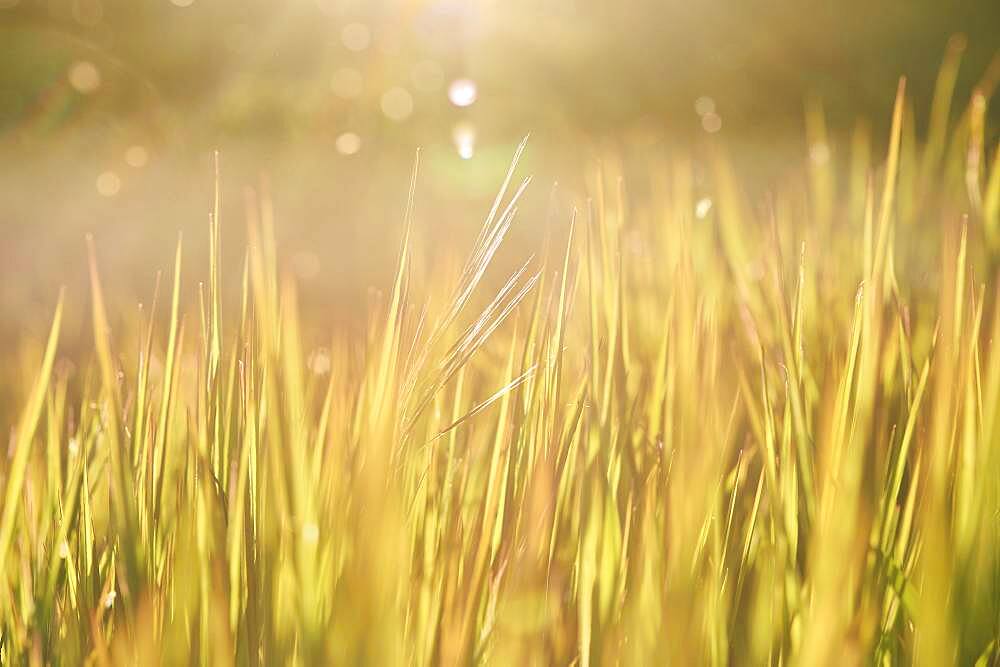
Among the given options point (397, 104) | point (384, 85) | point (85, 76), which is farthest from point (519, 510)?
point (85, 76)

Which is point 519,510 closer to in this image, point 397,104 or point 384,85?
Result: point 397,104

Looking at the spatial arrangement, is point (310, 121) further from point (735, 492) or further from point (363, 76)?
point (735, 492)

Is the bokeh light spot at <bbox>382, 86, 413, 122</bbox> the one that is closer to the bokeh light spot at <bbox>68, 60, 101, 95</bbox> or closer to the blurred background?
the blurred background

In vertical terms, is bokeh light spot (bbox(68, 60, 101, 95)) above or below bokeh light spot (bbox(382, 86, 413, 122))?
above

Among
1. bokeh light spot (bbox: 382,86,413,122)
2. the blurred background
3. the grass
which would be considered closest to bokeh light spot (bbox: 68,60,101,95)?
the blurred background

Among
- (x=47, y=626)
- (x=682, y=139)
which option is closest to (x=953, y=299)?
(x=47, y=626)

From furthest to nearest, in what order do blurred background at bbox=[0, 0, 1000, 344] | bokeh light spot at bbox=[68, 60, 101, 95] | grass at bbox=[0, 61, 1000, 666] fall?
bokeh light spot at bbox=[68, 60, 101, 95]
blurred background at bbox=[0, 0, 1000, 344]
grass at bbox=[0, 61, 1000, 666]

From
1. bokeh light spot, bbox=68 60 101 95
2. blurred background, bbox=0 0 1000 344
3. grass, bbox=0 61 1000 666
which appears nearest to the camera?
grass, bbox=0 61 1000 666

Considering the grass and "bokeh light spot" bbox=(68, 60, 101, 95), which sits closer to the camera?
the grass
